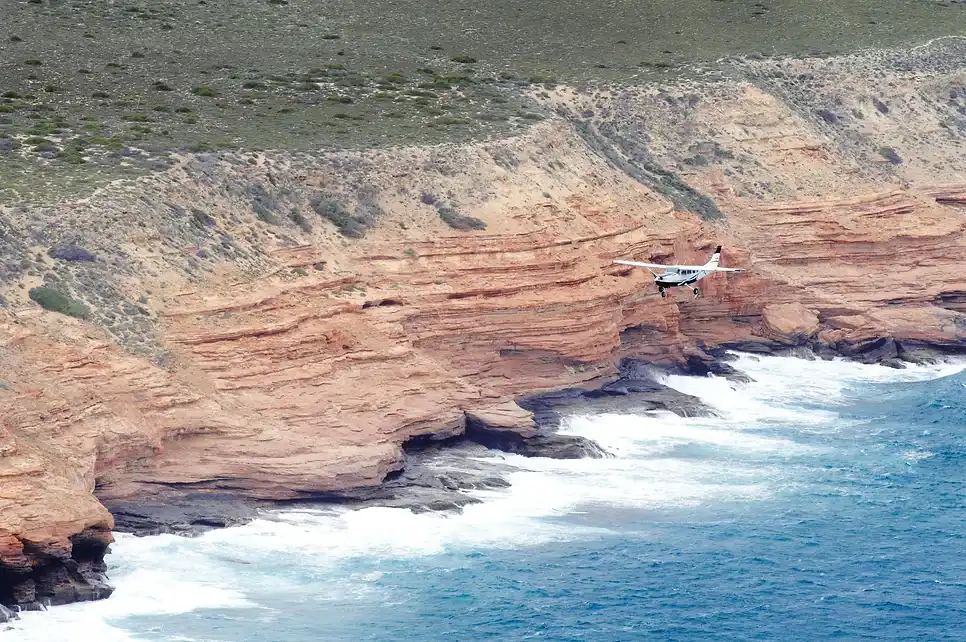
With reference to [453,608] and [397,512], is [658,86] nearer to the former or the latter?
[397,512]

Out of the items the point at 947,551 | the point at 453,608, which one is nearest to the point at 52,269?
the point at 453,608

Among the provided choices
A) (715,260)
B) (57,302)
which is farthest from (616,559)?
(715,260)

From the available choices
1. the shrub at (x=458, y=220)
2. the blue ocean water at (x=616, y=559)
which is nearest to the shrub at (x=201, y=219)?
the shrub at (x=458, y=220)

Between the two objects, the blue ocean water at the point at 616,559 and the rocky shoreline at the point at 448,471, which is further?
the blue ocean water at the point at 616,559

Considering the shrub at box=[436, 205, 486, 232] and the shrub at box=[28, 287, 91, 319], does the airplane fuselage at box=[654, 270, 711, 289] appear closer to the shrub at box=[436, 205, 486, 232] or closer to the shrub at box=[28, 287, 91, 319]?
the shrub at box=[436, 205, 486, 232]

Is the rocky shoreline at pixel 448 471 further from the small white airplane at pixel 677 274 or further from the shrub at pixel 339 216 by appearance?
the shrub at pixel 339 216

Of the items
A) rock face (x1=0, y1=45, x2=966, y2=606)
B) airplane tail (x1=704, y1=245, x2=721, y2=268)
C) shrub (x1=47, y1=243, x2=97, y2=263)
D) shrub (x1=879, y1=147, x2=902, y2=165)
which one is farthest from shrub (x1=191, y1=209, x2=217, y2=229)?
shrub (x1=879, y1=147, x2=902, y2=165)

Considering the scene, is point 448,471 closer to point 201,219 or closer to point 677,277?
point 201,219
